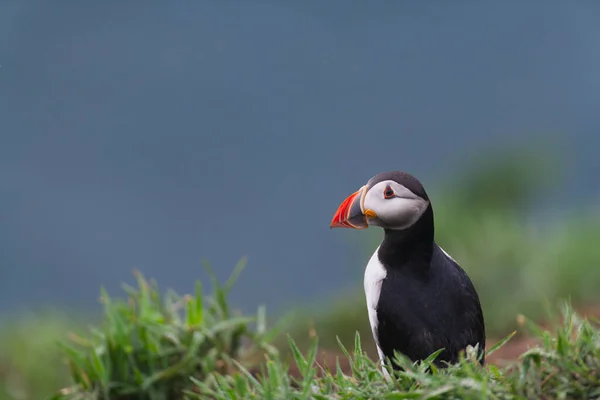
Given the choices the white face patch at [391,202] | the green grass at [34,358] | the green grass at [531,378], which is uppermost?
the white face patch at [391,202]

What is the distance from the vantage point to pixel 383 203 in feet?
11.9

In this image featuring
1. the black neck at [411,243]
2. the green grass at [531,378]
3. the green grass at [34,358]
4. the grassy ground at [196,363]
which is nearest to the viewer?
the green grass at [531,378]

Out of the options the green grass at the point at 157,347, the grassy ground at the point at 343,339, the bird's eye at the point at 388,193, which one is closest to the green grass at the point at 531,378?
the grassy ground at the point at 343,339

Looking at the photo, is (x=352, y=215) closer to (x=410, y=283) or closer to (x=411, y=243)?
(x=411, y=243)

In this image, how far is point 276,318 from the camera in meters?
7.11

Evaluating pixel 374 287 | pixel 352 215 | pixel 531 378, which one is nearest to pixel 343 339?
pixel 374 287

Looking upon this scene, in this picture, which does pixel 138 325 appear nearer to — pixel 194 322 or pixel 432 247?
pixel 194 322

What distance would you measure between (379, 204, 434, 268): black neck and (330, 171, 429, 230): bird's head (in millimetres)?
78

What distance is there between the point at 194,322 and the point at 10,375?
1.99 m

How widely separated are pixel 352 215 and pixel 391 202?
17 centimetres

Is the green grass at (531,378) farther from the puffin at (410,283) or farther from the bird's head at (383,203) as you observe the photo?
the bird's head at (383,203)

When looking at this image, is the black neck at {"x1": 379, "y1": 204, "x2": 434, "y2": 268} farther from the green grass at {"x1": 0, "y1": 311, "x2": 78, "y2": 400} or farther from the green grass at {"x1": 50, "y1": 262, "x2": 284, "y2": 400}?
the green grass at {"x1": 0, "y1": 311, "x2": 78, "y2": 400}

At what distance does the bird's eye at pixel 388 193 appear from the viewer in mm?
3619

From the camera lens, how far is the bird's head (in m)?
3.62
